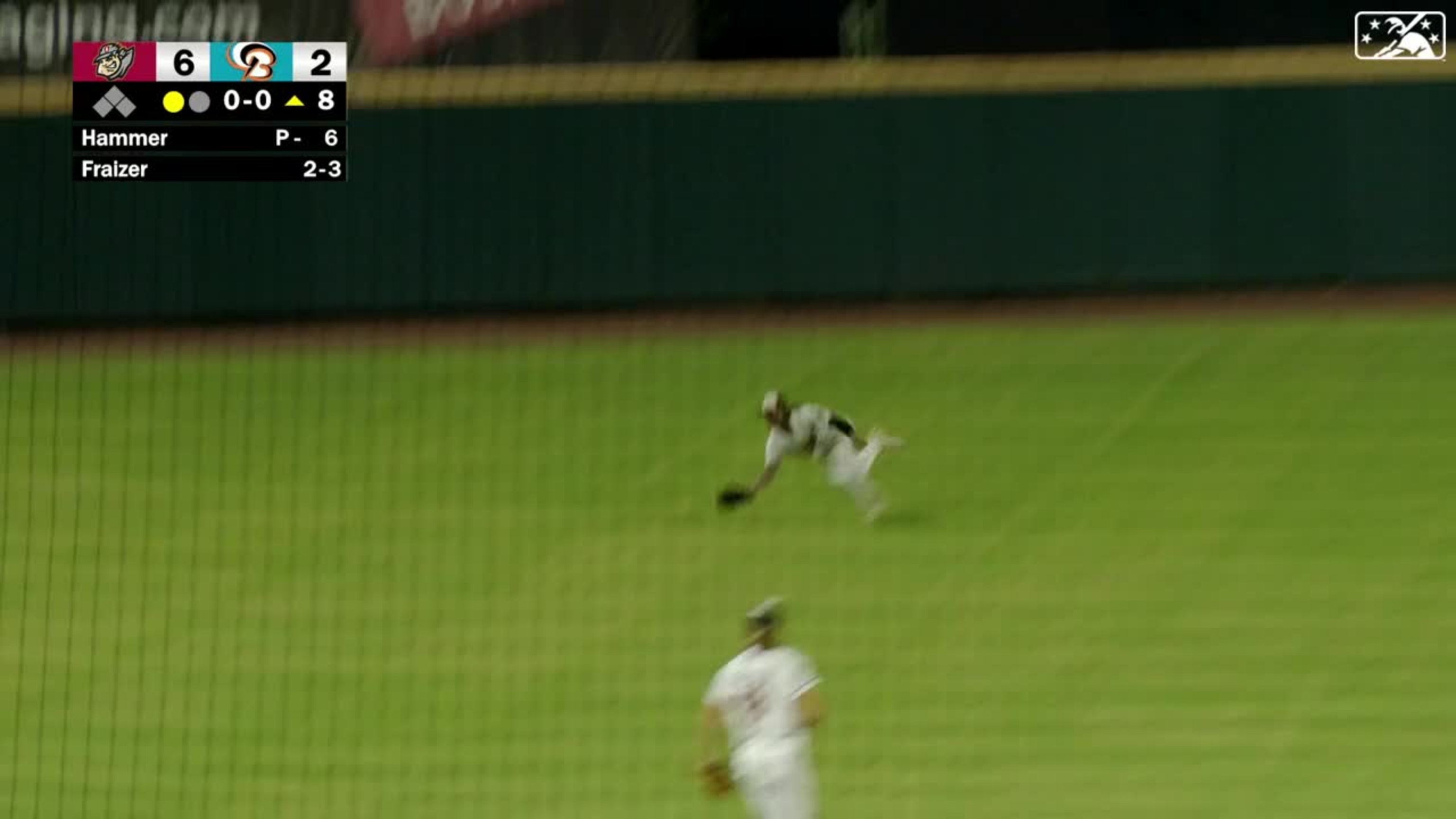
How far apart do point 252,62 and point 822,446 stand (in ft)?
A: 17.1

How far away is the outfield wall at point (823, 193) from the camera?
17.3 meters

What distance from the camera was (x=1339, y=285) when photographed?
17.6 meters

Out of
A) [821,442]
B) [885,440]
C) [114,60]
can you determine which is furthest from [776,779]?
[114,60]

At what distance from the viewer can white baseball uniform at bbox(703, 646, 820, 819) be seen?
26.7 feet

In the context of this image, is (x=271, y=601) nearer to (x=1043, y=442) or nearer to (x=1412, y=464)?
(x=1043, y=442)

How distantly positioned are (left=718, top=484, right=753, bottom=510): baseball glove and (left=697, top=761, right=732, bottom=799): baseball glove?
566 cm

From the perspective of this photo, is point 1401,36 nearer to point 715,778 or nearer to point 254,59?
point 254,59

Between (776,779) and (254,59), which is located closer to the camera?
(776,779)

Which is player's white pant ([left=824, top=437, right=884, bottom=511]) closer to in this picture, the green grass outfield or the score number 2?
the green grass outfield

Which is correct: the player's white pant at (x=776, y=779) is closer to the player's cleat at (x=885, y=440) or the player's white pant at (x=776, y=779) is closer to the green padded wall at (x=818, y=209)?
the player's cleat at (x=885, y=440)
